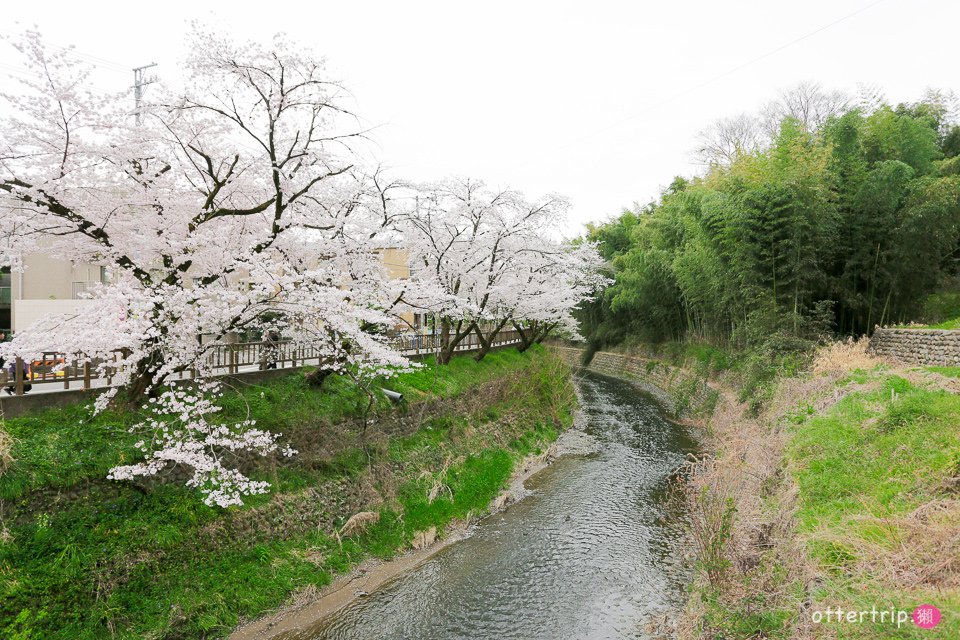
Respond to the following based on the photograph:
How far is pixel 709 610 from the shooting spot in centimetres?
640

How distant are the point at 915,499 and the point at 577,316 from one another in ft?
112

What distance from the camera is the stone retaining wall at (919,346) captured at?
1163 centimetres

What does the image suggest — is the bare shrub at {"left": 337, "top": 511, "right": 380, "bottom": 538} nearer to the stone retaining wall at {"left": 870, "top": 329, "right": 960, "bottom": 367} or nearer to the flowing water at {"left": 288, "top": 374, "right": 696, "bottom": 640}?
the flowing water at {"left": 288, "top": 374, "right": 696, "bottom": 640}

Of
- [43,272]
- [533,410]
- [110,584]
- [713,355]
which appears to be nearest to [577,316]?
[713,355]

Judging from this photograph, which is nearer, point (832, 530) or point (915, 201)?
point (832, 530)

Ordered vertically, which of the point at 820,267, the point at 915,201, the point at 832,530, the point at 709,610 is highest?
the point at 915,201

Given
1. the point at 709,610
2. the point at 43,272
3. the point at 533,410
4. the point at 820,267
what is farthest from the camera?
the point at 43,272

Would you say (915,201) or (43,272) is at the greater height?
(915,201)

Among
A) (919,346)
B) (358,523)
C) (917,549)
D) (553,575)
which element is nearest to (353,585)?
(358,523)

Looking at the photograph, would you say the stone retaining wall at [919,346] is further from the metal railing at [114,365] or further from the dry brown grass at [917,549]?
the metal railing at [114,365]

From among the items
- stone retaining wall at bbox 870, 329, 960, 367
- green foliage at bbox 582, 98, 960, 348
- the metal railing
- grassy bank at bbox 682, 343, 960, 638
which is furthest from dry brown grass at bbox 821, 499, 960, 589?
green foliage at bbox 582, 98, 960, 348

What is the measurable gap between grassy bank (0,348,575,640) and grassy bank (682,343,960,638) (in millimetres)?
5921

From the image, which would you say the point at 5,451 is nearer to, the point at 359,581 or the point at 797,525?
the point at 359,581

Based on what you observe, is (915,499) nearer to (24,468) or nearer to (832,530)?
(832,530)
